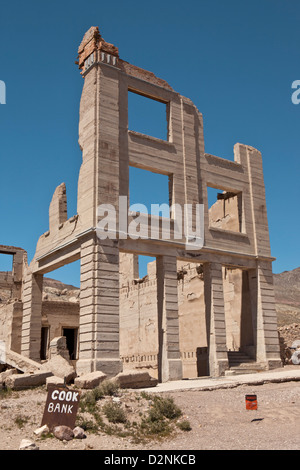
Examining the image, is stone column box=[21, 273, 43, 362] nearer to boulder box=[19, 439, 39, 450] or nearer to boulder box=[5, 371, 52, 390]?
boulder box=[5, 371, 52, 390]

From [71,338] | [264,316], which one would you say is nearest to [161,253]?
[264,316]

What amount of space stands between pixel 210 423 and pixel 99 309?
258 inches

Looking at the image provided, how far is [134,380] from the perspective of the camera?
41.6ft

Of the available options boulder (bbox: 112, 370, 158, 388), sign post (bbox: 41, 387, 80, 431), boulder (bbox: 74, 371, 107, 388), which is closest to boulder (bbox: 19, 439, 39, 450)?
sign post (bbox: 41, 387, 80, 431)

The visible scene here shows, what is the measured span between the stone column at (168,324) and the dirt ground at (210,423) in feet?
12.7

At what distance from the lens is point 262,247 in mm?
20281

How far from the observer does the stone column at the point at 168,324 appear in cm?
1600

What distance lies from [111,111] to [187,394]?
33.8ft

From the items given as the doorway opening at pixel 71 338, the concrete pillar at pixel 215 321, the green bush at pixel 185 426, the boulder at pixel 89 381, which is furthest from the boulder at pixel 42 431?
the doorway opening at pixel 71 338

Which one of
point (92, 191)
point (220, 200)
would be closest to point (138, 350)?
point (220, 200)

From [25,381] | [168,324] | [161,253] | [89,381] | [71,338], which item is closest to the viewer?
[89,381]

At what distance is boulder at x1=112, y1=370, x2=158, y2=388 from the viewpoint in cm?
1231

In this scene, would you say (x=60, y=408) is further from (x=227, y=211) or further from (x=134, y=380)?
(x=227, y=211)

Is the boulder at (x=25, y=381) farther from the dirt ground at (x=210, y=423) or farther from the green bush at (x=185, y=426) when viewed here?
the green bush at (x=185, y=426)
